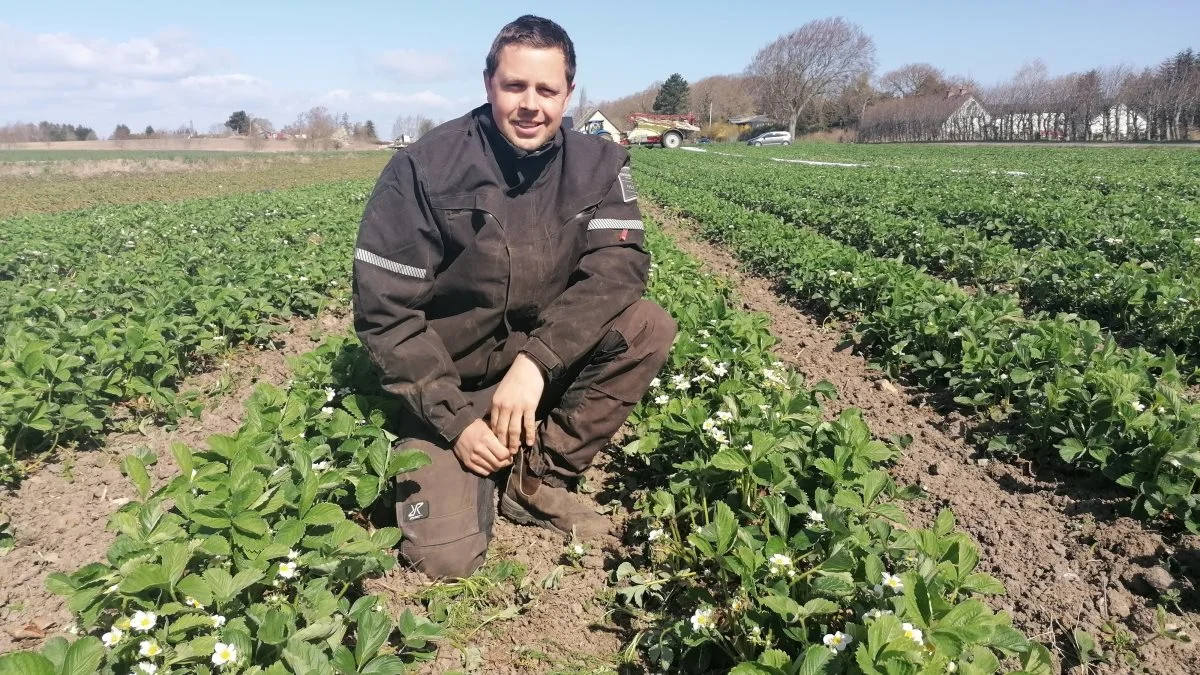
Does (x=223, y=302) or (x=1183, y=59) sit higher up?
(x=1183, y=59)

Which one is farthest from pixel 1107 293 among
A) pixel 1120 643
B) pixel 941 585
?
pixel 941 585

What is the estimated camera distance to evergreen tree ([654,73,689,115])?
94.8 meters

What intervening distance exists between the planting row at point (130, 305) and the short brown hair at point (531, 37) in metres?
2.55

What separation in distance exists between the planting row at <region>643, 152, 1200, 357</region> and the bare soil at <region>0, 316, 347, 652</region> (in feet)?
19.7

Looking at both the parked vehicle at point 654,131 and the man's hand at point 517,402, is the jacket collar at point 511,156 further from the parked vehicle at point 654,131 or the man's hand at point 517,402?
the parked vehicle at point 654,131

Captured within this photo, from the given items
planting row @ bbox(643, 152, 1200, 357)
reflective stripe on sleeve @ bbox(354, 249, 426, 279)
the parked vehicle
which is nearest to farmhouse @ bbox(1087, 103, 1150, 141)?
the parked vehicle

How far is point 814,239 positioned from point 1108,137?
5364 centimetres

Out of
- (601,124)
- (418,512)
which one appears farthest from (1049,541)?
(601,124)

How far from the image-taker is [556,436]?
2.99 m

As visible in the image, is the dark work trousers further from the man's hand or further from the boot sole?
the man's hand

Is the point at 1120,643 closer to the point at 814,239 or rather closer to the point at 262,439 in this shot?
the point at 262,439

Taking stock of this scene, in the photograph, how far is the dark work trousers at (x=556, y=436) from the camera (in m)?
2.63

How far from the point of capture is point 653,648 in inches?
81.6

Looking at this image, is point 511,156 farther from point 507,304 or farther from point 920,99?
point 920,99
